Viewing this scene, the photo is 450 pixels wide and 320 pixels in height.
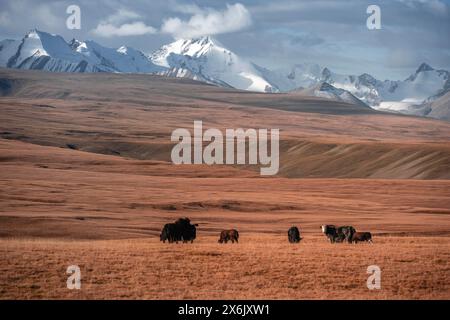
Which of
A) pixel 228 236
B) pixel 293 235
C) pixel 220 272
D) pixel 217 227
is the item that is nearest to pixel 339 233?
pixel 293 235

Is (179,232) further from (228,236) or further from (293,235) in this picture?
(293,235)

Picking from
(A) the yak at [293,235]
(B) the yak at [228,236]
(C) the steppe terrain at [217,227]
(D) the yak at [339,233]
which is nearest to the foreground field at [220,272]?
(C) the steppe terrain at [217,227]

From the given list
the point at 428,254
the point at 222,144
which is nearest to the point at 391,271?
the point at 428,254

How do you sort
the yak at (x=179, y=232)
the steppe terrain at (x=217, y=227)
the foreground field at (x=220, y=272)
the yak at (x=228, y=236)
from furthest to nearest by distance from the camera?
the yak at (x=228, y=236)
the yak at (x=179, y=232)
the steppe terrain at (x=217, y=227)
the foreground field at (x=220, y=272)

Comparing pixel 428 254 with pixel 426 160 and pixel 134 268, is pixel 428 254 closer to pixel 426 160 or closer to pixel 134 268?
pixel 134 268

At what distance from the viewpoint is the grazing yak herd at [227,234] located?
3753cm

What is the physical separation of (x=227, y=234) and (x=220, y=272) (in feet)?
37.1

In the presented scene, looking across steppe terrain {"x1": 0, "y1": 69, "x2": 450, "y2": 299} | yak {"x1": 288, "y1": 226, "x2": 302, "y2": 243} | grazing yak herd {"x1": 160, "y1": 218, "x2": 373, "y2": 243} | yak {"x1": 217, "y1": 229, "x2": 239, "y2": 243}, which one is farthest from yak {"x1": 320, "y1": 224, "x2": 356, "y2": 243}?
yak {"x1": 217, "y1": 229, "x2": 239, "y2": 243}

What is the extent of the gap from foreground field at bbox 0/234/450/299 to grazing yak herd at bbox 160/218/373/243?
163 inches

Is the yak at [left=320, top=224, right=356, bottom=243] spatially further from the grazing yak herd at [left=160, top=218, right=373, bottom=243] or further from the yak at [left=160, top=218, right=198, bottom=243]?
the yak at [left=160, top=218, right=198, bottom=243]

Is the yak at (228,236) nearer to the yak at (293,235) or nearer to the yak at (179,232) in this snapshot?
the yak at (179,232)

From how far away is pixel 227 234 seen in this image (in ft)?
125

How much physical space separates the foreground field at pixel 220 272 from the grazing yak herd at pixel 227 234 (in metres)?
4.15
